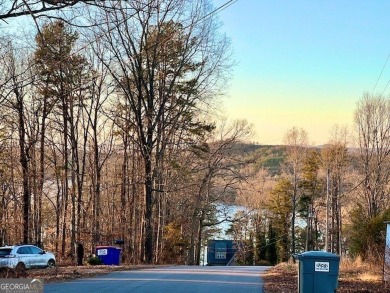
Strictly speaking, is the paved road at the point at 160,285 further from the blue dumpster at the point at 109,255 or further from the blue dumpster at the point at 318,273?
the blue dumpster at the point at 109,255

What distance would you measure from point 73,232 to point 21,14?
3392 centimetres

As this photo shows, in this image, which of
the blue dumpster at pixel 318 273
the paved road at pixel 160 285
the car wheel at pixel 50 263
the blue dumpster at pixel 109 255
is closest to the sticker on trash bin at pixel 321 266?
the blue dumpster at pixel 318 273

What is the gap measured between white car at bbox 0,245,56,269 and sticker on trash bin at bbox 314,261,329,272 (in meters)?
16.4

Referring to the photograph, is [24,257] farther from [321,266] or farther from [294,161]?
[294,161]

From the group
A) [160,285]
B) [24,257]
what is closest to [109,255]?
[24,257]

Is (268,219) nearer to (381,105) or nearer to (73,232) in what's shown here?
(381,105)

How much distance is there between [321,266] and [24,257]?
1861cm

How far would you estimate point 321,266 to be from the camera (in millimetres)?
10531

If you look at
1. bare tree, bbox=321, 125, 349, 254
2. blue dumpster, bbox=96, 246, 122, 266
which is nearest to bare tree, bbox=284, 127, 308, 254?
bare tree, bbox=321, 125, 349, 254

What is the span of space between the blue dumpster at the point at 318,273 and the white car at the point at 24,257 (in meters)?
16.3

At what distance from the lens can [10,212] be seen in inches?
1638

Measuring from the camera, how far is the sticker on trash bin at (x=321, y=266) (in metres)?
10.5

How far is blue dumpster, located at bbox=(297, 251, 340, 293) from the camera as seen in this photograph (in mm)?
10484

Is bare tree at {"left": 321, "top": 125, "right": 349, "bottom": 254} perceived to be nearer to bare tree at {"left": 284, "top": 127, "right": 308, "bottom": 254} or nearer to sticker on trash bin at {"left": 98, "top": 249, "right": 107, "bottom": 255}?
bare tree at {"left": 284, "top": 127, "right": 308, "bottom": 254}
